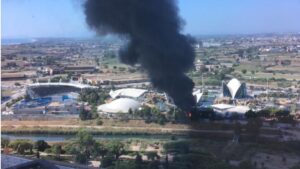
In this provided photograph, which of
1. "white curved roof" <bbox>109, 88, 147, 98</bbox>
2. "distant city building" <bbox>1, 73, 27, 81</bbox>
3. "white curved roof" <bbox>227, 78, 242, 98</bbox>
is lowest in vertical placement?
"white curved roof" <bbox>109, 88, 147, 98</bbox>

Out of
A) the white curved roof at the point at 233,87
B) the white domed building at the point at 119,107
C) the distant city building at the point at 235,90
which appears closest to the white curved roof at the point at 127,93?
the white domed building at the point at 119,107

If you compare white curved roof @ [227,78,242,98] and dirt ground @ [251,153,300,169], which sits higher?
white curved roof @ [227,78,242,98]

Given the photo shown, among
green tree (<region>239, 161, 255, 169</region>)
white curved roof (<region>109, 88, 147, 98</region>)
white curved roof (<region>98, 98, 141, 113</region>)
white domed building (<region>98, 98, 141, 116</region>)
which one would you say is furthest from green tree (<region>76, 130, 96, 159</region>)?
white curved roof (<region>109, 88, 147, 98</region>)

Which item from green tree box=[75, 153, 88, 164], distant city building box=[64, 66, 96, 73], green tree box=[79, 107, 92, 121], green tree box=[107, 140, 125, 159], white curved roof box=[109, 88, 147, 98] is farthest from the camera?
distant city building box=[64, 66, 96, 73]

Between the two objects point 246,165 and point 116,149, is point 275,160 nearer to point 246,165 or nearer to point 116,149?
point 246,165

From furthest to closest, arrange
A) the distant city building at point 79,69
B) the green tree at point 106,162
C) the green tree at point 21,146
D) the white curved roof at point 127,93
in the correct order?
the distant city building at point 79,69 → the white curved roof at point 127,93 → the green tree at point 21,146 → the green tree at point 106,162

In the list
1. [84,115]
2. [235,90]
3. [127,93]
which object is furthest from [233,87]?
[84,115]

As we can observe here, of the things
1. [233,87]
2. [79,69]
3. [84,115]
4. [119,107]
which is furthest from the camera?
[79,69]

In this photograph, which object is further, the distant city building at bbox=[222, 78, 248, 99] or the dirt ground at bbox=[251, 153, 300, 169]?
the distant city building at bbox=[222, 78, 248, 99]

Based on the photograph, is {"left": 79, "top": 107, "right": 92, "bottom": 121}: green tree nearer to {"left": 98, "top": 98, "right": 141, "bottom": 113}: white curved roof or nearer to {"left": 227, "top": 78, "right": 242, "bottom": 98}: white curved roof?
{"left": 98, "top": 98, "right": 141, "bottom": 113}: white curved roof

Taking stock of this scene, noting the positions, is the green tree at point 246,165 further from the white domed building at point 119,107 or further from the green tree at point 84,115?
the green tree at point 84,115

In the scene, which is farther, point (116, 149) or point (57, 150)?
point (57, 150)
